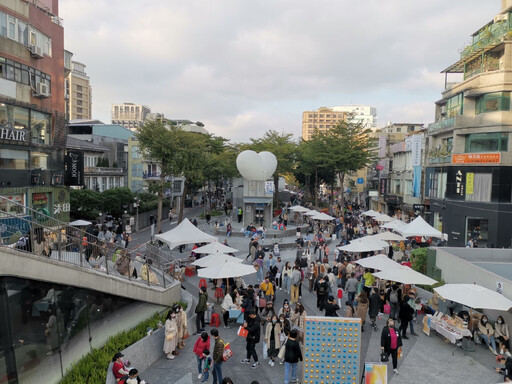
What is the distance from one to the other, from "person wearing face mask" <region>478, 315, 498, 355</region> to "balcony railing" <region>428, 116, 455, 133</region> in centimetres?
2684

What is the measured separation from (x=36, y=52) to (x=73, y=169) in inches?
356

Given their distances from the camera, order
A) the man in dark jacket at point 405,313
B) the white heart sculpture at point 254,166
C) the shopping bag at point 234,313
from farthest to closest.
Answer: the white heart sculpture at point 254,166 → the shopping bag at point 234,313 → the man in dark jacket at point 405,313

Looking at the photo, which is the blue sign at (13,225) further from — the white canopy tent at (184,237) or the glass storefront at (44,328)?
the white canopy tent at (184,237)

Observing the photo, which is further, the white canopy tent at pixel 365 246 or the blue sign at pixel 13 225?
the white canopy tent at pixel 365 246

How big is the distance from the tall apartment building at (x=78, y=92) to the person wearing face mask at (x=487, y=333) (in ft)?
344

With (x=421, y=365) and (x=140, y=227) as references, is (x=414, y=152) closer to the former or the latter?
(x=140, y=227)

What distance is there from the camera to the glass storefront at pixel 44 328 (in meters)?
8.76

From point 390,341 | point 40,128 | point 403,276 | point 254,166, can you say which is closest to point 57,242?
point 390,341

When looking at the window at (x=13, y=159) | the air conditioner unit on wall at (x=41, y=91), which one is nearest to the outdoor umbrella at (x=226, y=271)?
the window at (x=13, y=159)

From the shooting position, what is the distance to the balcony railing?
35844mm

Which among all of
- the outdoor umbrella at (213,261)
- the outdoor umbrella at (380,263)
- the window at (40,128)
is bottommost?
the outdoor umbrella at (213,261)

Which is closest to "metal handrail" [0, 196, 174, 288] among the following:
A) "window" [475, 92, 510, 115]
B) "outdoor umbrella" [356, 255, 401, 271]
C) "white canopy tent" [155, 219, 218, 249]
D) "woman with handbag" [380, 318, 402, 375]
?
"white canopy tent" [155, 219, 218, 249]

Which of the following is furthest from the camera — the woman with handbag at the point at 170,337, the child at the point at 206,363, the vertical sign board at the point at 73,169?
the vertical sign board at the point at 73,169

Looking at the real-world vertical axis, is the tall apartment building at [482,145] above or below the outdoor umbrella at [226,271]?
above
